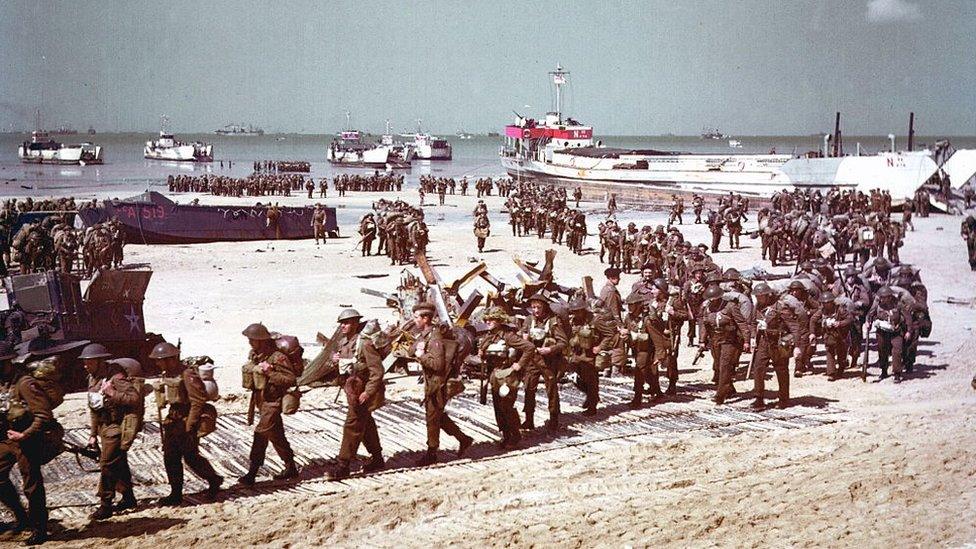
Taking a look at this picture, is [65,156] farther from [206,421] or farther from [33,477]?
[33,477]

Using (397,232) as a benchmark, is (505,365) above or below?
below

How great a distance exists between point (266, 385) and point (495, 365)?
8.84 feet

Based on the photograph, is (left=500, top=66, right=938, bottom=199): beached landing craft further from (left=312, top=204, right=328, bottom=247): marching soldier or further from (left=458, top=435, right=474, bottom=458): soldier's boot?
(left=458, top=435, right=474, bottom=458): soldier's boot

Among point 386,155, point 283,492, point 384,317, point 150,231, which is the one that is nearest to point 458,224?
point 150,231

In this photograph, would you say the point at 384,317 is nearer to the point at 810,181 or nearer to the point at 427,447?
the point at 427,447

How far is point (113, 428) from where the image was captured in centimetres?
770

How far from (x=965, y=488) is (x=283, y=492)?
6.20m

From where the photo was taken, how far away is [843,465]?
334 inches

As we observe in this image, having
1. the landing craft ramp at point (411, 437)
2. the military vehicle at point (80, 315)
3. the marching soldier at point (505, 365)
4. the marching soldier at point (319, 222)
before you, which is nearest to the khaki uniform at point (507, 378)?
the marching soldier at point (505, 365)

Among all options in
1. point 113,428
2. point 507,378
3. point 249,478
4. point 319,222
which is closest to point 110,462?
point 113,428

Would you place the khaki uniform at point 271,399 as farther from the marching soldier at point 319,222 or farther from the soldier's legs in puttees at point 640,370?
the marching soldier at point 319,222

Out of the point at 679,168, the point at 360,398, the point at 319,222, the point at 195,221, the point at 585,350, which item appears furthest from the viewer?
the point at 679,168

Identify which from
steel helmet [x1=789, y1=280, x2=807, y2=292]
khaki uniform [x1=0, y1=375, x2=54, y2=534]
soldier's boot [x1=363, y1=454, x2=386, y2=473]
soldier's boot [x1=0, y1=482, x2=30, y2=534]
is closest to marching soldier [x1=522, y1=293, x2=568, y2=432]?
soldier's boot [x1=363, y1=454, x2=386, y2=473]

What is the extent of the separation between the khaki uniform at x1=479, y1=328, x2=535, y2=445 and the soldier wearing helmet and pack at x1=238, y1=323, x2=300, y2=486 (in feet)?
7.42
